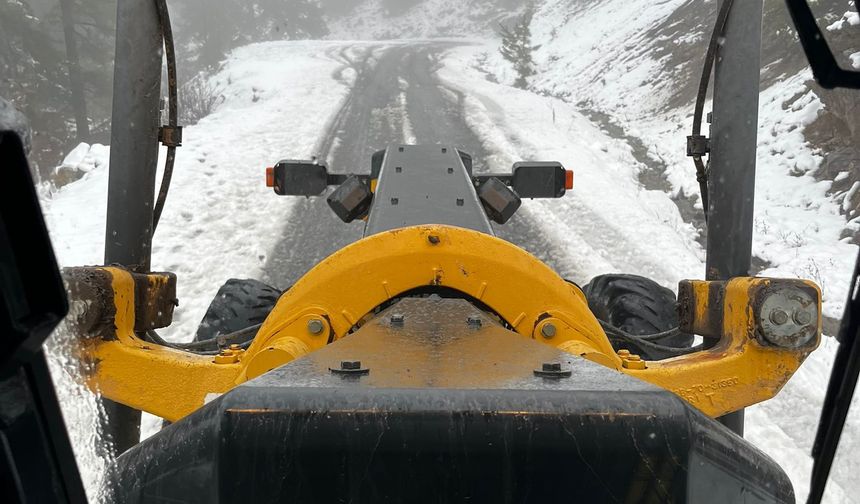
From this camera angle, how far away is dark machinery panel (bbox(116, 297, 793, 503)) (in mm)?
914

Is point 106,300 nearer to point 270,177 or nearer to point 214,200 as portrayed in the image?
point 270,177

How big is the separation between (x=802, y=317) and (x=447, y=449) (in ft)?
5.22

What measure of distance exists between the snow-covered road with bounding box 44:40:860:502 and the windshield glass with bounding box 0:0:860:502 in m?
0.03

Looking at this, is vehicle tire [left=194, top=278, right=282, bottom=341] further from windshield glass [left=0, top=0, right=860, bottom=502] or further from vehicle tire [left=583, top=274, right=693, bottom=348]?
vehicle tire [left=583, top=274, right=693, bottom=348]

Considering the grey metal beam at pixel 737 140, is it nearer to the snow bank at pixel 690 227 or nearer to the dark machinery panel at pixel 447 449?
the snow bank at pixel 690 227

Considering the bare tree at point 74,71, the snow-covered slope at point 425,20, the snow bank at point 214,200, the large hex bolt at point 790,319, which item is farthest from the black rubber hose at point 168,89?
the snow-covered slope at point 425,20

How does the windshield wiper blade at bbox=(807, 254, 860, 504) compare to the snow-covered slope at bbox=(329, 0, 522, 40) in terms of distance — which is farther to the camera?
the snow-covered slope at bbox=(329, 0, 522, 40)

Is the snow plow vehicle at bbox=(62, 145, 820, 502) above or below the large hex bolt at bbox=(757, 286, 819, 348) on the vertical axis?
above

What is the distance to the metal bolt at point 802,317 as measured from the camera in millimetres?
2100

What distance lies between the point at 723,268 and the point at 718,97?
640mm

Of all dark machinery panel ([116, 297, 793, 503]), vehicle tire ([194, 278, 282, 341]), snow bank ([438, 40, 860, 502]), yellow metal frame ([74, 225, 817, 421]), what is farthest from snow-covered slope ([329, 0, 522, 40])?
dark machinery panel ([116, 297, 793, 503])

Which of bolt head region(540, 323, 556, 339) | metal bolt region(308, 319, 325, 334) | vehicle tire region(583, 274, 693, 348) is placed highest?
metal bolt region(308, 319, 325, 334)

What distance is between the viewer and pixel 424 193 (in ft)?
8.88

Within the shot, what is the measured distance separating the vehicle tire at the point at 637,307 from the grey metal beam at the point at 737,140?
1096 mm
